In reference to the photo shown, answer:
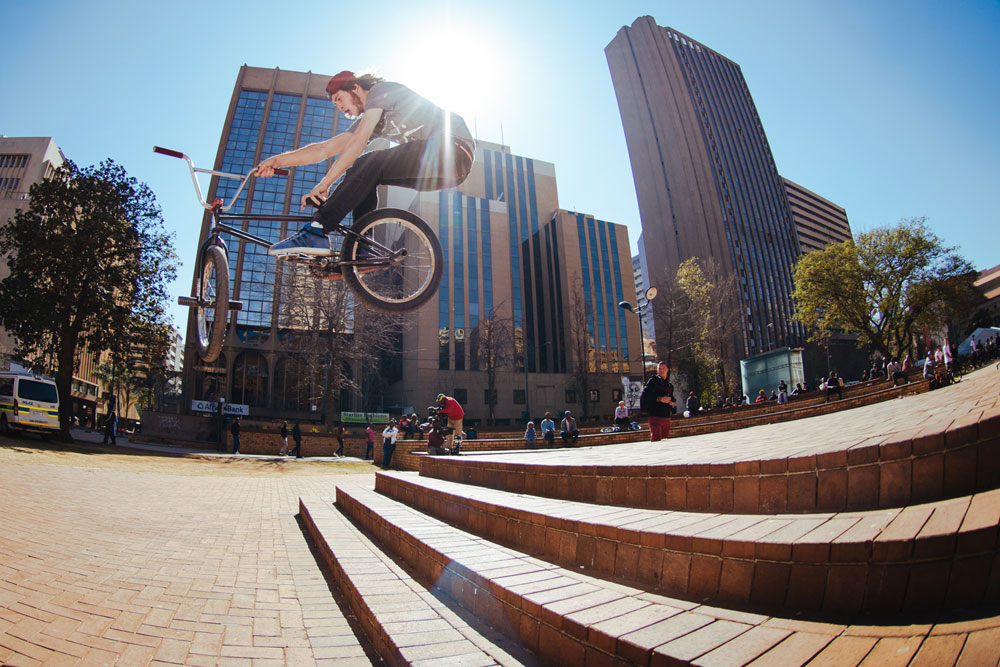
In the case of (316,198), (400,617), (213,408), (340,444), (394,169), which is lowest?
(340,444)

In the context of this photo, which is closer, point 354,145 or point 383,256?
point 354,145

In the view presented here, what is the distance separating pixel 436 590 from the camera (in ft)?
9.84

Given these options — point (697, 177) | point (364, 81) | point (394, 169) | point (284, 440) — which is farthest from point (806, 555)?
point (697, 177)

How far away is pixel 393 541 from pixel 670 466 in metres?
2.71

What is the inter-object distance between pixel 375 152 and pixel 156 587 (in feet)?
16.2

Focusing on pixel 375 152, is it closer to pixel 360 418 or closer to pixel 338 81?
pixel 338 81

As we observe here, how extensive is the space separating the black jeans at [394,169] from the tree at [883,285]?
37.9m

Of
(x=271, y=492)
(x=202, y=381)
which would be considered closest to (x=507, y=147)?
(x=202, y=381)

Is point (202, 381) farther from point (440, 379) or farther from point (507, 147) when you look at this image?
point (507, 147)

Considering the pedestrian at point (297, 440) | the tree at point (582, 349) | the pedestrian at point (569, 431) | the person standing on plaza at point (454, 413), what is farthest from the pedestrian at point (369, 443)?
the tree at point (582, 349)

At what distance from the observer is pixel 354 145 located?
5.47m

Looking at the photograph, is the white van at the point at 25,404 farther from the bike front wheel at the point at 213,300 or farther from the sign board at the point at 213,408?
the bike front wheel at the point at 213,300

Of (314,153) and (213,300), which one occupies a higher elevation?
(314,153)

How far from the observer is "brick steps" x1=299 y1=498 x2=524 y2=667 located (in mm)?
2006
